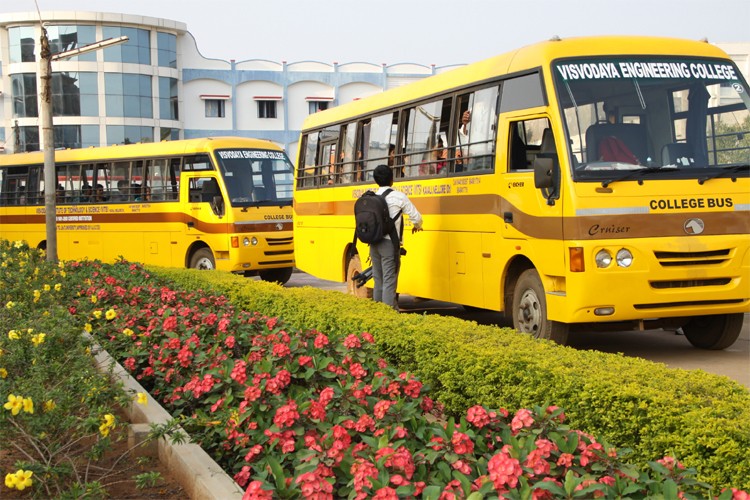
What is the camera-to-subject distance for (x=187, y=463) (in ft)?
16.6

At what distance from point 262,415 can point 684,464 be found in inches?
89.7

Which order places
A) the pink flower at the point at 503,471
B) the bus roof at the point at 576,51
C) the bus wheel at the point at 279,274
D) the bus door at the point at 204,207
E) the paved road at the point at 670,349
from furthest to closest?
1. the bus wheel at the point at 279,274
2. the bus door at the point at 204,207
3. the bus roof at the point at 576,51
4. the paved road at the point at 670,349
5. the pink flower at the point at 503,471

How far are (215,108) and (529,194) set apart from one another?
5952 centimetres

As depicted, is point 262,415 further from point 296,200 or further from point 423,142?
point 296,200

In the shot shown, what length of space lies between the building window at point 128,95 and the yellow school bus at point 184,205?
39489mm

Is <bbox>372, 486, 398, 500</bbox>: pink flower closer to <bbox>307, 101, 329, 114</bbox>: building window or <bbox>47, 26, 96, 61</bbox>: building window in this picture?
<bbox>47, 26, 96, 61</bbox>: building window

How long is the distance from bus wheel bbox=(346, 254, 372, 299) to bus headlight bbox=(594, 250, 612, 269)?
5638 millimetres

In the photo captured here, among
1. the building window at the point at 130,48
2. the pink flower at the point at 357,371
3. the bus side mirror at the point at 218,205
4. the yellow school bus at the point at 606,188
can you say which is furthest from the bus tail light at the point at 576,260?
the building window at the point at 130,48

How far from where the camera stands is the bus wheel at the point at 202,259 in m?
19.8

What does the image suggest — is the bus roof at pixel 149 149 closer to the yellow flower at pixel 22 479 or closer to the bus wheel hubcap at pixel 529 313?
the bus wheel hubcap at pixel 529 313

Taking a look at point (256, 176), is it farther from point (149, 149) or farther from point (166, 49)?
point (166, 49)

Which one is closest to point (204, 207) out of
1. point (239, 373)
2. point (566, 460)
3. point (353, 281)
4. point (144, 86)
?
point (353, 281)

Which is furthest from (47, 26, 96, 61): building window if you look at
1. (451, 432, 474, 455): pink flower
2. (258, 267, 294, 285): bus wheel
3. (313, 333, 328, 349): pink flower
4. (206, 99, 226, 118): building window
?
(451, 432, 474, 455): pink flower

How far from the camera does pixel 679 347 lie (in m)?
11.1
